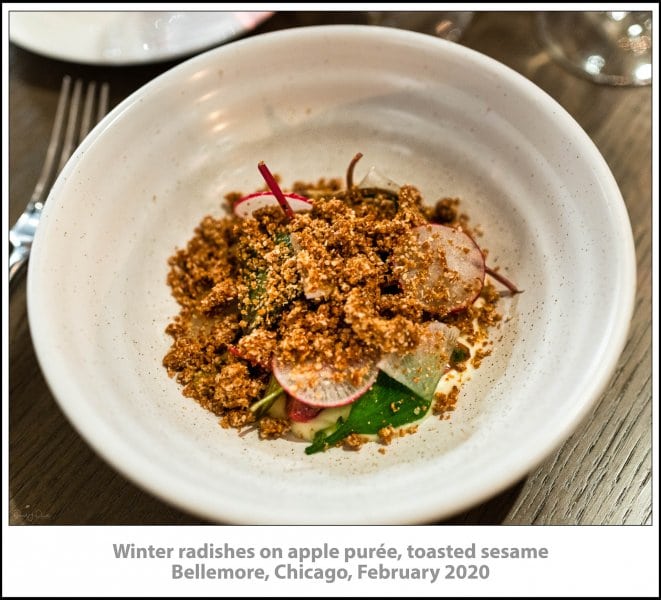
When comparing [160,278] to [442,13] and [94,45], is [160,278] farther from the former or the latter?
[442,13]

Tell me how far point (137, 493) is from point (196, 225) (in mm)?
570

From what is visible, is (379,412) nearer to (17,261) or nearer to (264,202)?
(264,202)

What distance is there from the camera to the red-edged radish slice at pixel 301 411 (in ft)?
3.48

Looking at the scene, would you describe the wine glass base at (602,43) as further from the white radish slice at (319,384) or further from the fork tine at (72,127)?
the fork tine at (72,127)

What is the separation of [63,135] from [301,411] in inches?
39.7

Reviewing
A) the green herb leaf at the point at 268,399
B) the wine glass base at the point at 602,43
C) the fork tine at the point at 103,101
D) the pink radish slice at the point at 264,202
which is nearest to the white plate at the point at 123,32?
the fork tine at the point at 103,101

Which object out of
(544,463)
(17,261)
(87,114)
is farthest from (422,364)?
(87,114)

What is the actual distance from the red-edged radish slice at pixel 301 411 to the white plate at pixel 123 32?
1.01 m

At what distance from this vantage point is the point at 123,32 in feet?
5.42

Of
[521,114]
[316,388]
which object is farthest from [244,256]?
[521,114]

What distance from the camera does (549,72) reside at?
1.71 meters

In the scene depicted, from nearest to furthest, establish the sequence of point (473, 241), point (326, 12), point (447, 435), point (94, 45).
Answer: point (447, 435), point (473, 241), point (94, 45), point (326, 12)

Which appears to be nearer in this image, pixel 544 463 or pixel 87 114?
pixel 544 463

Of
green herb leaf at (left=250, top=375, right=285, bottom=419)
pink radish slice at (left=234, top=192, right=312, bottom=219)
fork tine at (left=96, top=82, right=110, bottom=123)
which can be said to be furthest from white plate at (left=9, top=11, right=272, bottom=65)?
green herb leaf at (left=250, top=375, right=285, bottom=419)
